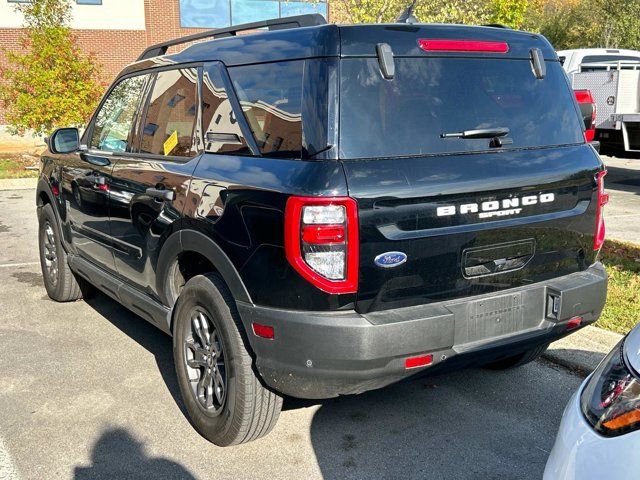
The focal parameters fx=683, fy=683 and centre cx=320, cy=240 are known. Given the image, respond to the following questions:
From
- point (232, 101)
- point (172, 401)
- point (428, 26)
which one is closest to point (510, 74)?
point (428, 26)

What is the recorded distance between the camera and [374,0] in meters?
11.8

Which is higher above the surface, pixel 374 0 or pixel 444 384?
pixel 374 0

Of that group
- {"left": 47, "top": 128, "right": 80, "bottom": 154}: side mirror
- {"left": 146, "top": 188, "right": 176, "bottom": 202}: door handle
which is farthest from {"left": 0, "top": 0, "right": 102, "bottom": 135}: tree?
{"left": 146, "top": 188, "right": 176, "bottom": 202}: door handle

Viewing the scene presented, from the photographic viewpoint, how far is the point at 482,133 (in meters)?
3.23

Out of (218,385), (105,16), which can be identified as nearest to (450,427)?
(218,385)

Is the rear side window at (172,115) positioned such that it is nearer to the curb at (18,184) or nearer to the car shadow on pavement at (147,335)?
the car shadow on pavement at (147,335)

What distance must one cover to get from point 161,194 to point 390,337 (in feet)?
5.24

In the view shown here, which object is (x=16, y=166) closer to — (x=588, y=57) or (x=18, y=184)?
(x=18, y=184)

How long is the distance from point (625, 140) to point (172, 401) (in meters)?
10.2

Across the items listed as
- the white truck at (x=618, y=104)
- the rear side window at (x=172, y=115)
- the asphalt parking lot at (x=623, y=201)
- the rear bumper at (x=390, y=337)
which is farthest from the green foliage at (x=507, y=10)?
the rear bumper at (x=390, y=337)

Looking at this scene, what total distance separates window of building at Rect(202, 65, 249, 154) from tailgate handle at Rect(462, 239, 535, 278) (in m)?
1.17

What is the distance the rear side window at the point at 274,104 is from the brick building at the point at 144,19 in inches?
895

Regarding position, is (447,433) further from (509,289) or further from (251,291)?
(251,291)

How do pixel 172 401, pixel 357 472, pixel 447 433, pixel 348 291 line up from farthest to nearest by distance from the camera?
pixel 172 401
pixel 447 433
pixel 357 472
pixel 348 291
